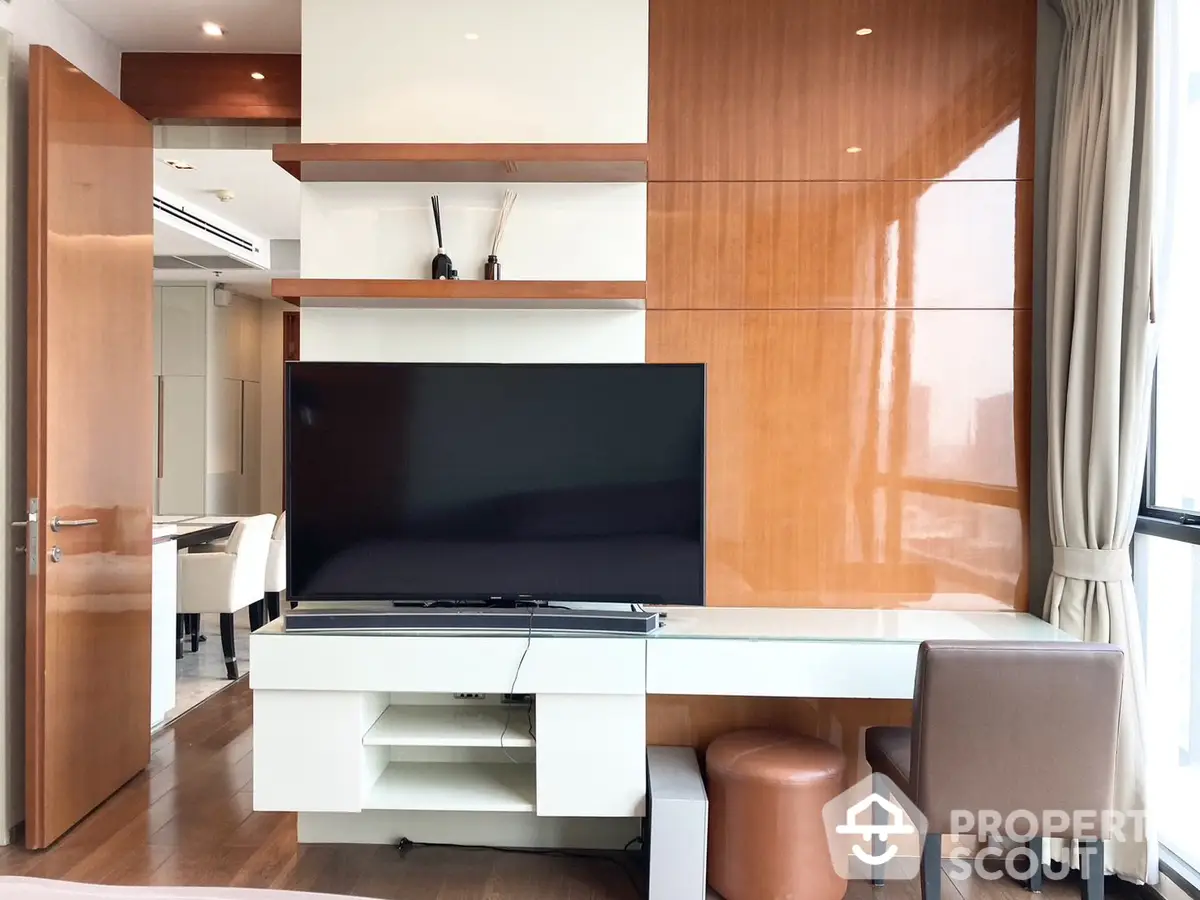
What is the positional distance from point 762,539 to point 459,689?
1.03 meters

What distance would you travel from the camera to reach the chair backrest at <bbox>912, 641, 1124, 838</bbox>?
1976 millimetres

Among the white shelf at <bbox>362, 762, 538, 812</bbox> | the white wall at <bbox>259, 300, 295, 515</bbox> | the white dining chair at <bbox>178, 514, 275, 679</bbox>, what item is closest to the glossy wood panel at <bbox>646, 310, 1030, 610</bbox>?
the white shelf at <bbox>362, 762, 538, 812</bbox>

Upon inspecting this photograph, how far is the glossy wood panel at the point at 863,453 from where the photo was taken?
2.73 metres

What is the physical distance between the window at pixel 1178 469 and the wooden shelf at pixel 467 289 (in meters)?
1.44

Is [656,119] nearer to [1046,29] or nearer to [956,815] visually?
[1046,29]

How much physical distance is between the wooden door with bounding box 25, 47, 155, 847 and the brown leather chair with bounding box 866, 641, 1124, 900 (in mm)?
2477

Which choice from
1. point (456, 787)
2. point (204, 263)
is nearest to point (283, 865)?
point (456, 787)

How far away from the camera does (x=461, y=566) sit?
2.54 meters

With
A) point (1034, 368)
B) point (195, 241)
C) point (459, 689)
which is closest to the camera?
point (459, 689)

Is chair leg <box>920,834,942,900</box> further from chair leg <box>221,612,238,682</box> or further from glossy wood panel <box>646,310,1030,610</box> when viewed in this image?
chair leg <box>221,612,238,682</box>

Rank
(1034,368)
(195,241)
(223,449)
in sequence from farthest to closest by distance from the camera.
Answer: (223,449) < (195,241) < (1034,368)

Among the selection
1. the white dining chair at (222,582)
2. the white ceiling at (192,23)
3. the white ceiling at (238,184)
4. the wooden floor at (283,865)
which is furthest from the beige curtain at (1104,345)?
the white dining chair at (222,582)

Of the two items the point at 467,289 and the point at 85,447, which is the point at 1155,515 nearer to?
the point at 467,289

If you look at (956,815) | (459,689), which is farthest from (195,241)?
(956,815)
